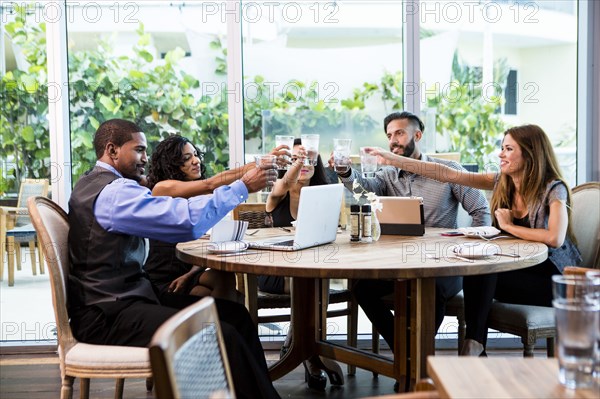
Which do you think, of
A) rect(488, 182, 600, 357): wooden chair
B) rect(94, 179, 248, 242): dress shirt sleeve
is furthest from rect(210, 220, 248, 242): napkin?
rect(488, 182, 600, 357): wooden chair

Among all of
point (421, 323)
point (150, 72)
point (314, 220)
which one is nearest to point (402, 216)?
point (314, 220)

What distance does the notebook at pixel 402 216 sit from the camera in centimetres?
347

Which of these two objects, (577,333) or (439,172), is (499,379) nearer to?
(577,333)

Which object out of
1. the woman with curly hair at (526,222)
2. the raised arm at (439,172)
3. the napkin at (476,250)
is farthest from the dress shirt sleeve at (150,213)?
the raised arm at (439,172)

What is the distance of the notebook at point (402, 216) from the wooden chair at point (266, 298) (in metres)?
0.40

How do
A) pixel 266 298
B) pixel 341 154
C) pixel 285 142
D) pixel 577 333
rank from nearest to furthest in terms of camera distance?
pixel 577 333 < pixel 285 142 < pixel 341 154 < pixel 266 298

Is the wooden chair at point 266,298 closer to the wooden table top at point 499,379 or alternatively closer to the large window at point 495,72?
the large window at point 495,72

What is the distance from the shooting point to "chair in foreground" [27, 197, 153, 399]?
102 inches

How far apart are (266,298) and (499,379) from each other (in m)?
2.44

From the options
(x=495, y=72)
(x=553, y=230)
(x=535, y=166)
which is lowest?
(x=553, y=230)

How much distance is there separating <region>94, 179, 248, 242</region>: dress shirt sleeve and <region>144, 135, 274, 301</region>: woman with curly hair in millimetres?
512

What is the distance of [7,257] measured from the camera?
15.4 feet

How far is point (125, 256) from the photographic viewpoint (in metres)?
2.81

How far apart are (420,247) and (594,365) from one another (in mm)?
1817
